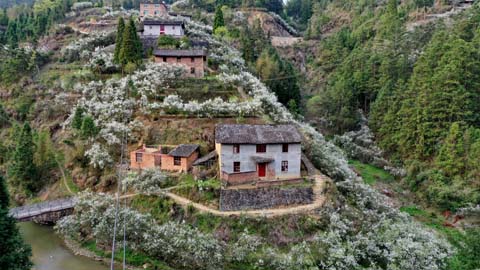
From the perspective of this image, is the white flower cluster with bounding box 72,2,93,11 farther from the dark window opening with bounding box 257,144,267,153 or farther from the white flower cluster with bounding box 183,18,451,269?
the dark window opening with bounding box 257,144,267,153

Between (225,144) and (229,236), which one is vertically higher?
(225,144)

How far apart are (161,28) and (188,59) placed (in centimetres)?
1418

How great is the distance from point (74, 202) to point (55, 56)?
3013 cm

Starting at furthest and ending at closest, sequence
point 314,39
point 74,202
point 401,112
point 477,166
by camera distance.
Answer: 1. point 314,39
2. point 401,112
3. point 477,166
4. point 74,202

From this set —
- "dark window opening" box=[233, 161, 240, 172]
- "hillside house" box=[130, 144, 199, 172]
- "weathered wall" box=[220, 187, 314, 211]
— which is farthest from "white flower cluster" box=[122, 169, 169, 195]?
"dark window opening" box=[233, 161, 240, 172]

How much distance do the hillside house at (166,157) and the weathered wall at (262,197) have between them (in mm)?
4578

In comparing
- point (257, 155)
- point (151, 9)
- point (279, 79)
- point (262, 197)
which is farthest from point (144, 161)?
point (151, 9)

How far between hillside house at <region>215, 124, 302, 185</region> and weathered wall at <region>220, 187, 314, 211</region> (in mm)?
1395

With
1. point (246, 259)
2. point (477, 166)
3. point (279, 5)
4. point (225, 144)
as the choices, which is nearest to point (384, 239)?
point (246, 259)

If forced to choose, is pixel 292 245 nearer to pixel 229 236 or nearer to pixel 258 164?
pixel 229 236

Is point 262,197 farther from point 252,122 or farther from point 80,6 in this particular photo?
point 80,6

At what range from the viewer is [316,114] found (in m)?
53.1

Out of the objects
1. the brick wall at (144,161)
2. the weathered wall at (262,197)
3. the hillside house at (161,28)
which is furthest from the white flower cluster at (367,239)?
the hillside house at (161,28)

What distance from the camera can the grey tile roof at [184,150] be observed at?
3142 centimetres
